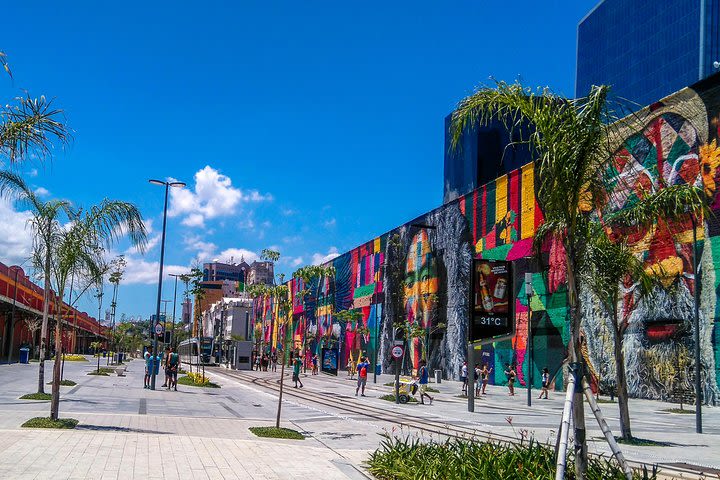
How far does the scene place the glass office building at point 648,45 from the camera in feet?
332

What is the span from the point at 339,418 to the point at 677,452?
33.3ft

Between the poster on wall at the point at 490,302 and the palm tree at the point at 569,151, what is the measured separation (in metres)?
19.0

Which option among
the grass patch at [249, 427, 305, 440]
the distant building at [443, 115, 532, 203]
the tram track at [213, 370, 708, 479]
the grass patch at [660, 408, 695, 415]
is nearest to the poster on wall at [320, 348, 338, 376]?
the tram track at [213, 370, 708, 479]

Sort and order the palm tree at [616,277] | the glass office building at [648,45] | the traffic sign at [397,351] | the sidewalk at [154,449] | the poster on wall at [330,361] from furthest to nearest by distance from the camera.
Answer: the glass office building at [648,45] < the poster on wall at [330,361] < the traffic sign at [397,351] < the palm tree at [616,277] < the sidewalk at [154,449]

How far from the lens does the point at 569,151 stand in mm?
8078

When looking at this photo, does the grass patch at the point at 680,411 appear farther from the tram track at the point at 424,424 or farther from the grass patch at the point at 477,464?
the grass patch at the point at 477,464

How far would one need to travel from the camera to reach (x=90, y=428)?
50.4 ft

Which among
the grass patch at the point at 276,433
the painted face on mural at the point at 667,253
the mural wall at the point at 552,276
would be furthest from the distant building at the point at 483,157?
the grass patch at the point at 276,433

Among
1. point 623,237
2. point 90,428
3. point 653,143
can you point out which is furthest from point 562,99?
point 653,143

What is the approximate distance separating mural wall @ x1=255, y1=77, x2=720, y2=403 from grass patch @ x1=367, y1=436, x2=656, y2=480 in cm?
352

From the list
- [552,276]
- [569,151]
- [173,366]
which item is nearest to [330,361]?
[552,276]

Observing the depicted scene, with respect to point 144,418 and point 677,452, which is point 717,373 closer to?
point 677,452

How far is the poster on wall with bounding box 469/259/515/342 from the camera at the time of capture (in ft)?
91.4

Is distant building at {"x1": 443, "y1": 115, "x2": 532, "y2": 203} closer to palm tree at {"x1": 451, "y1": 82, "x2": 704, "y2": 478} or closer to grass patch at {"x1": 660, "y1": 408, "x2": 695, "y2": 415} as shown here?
grass patch at {"x1": 660, "y1": 408, "x2": 695, "y2": 415}
